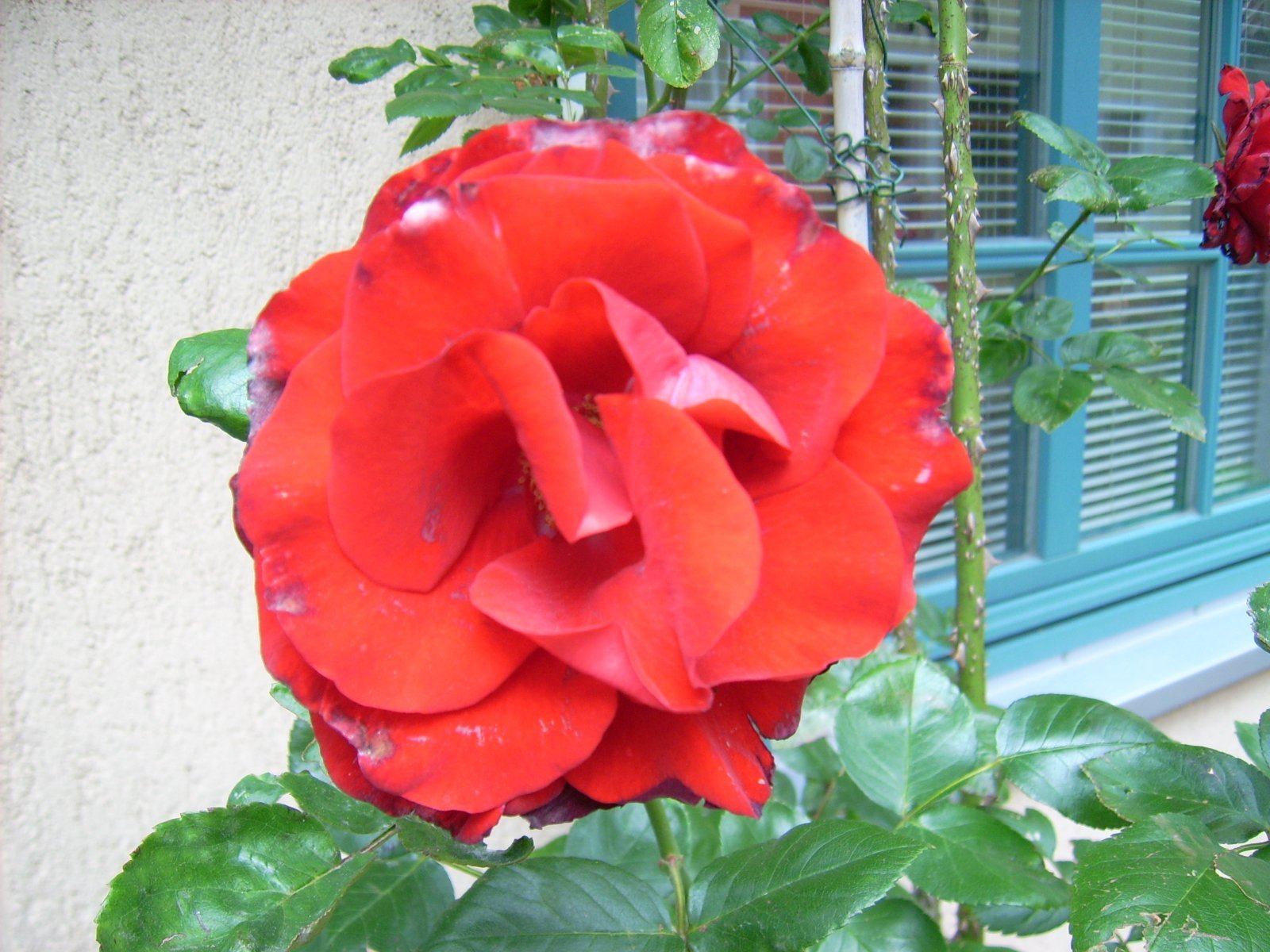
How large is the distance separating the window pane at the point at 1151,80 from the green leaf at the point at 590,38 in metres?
1.32

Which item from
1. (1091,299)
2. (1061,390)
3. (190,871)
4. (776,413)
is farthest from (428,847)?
(1091,299)

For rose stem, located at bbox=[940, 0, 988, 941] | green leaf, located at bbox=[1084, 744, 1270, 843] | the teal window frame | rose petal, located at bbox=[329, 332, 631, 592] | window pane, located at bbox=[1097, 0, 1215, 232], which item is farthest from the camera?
window pane, located at bbox=[1097, 0, 1215, 232]

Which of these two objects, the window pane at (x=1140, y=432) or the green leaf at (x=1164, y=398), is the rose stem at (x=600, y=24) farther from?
the window pane at (x=1140, y=432)

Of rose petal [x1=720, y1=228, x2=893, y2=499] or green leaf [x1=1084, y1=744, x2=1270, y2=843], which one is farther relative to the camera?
green leaf [x1=1084, y1=744, x2=1270, y2=843]

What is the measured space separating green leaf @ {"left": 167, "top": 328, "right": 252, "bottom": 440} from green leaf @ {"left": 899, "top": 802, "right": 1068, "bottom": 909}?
14.7 inches

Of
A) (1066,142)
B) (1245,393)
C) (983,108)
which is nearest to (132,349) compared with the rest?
(1066,142)

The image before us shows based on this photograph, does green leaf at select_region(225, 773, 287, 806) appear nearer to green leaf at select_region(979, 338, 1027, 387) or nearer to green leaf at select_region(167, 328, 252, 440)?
green leaf at select_region(167, 328, 252, 440)

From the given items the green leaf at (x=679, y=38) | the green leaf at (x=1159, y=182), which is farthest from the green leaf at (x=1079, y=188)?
the green leaf at (x=679, y=38)

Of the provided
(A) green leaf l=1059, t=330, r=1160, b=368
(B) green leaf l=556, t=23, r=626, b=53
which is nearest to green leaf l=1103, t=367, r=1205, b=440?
(A) green leaf l=1059, t=330, r=1160, b=368

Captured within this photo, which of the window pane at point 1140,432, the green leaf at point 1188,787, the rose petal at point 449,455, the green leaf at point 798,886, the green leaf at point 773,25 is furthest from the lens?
the window pane at point 1140,432

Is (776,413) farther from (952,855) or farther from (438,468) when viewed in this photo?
(952,855)

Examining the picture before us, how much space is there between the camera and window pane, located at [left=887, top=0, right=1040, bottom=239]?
4.32ft

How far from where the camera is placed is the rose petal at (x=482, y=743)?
235 millimetres

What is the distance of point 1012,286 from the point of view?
139 centimetres
